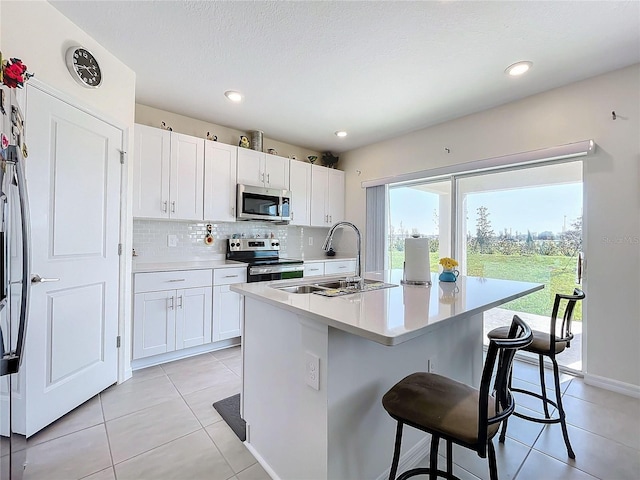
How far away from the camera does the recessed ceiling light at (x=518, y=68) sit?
2320 millimetres

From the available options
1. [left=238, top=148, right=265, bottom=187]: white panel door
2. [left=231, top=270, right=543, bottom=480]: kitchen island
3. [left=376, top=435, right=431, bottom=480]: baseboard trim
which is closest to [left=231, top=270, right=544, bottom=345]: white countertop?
[left=231, top=270, right=543, bottom=480]: kitchen island

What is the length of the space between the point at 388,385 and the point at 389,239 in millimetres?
2948

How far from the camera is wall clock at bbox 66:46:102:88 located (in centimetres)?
193

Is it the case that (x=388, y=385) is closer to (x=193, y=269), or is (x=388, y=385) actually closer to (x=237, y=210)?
(x=193, y=269)

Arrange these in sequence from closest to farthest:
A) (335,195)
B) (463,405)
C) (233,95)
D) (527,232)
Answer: (463,405)
(233,95)
(527,232)
(335,195)

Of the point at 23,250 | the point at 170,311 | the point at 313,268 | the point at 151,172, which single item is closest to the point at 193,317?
the point at 170,311

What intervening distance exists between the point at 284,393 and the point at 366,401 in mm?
382

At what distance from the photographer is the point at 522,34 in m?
1.98

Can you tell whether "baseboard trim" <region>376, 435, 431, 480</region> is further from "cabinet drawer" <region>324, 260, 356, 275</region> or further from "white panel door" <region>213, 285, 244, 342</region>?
"cabinet drawer" <region>324, 260, 356, 275</region>

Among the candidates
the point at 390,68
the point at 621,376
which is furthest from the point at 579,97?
the point at 621,376

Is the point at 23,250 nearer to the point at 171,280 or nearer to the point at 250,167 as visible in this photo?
the point at 171,280

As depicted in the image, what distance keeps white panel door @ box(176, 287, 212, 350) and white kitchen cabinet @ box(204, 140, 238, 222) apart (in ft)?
2.86

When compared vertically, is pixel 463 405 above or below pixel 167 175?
below

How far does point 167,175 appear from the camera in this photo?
3.02 metres
